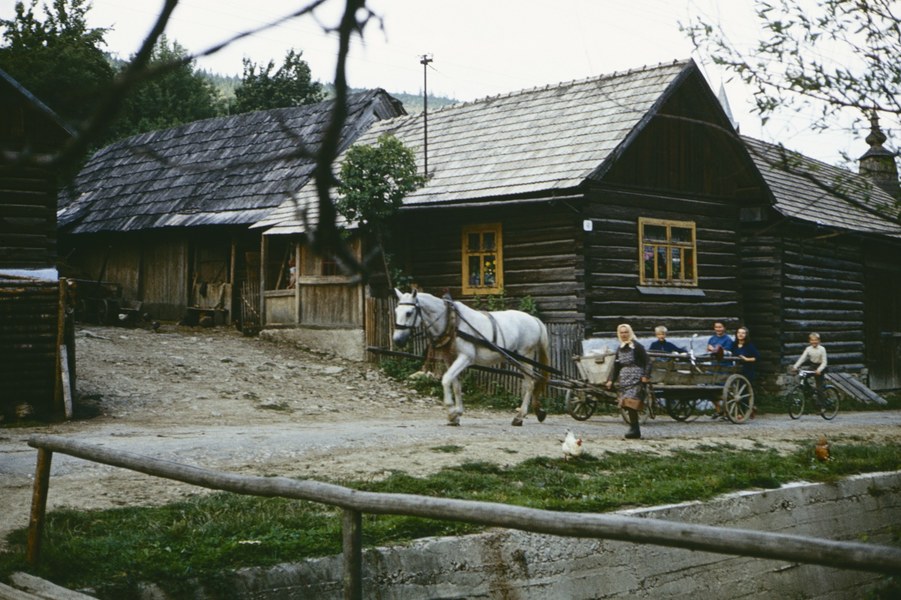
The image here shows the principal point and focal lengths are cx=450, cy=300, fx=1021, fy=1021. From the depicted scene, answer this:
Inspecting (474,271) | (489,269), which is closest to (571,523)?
(489,269)

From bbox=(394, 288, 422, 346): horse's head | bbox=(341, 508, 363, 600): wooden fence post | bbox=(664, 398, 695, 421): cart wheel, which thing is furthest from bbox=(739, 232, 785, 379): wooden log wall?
bbox=(341, 508, 363, 600): wooden fence post

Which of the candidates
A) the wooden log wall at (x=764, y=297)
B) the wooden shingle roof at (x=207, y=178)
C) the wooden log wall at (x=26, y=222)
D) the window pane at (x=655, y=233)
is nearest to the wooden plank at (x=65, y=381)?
the wooden log wall at (x=26, y=222)

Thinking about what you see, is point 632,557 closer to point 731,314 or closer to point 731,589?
point 731,589

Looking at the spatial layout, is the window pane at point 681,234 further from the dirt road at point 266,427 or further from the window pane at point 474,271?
the dirt road at point 266,427

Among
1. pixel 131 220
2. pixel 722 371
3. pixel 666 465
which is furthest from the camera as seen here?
pixel 131 220

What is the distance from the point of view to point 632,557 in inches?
325

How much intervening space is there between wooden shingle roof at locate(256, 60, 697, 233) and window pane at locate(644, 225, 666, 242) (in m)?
1.94

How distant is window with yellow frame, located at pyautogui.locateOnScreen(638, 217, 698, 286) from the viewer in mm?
19266

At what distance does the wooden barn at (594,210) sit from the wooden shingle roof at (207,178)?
144 inches

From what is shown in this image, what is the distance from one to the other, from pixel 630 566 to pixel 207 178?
2144 cm

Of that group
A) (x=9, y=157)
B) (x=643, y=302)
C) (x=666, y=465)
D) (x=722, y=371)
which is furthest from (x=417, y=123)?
(x=9, y=157)

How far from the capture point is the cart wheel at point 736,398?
1495 cm

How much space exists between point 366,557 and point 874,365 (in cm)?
2090

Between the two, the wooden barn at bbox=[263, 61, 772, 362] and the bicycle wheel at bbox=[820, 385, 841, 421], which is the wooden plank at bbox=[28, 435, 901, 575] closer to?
the wooden barn at bbox=[263, 61, 772, 362]
